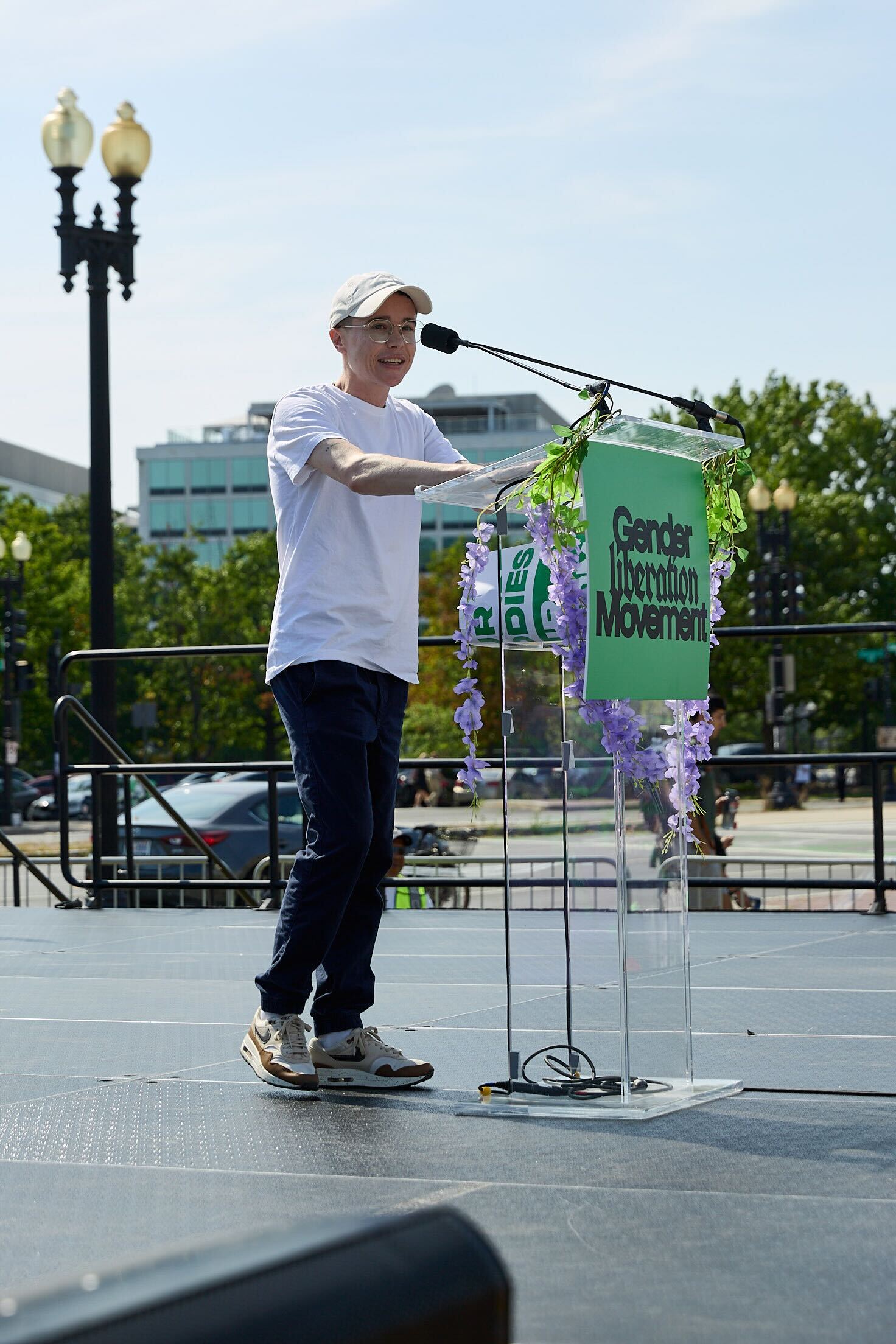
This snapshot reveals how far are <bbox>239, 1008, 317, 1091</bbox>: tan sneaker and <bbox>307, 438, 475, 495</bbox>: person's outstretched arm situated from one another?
1.33m

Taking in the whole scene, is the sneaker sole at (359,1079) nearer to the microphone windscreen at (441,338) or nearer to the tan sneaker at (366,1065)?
the tan sneaker at (366,1065)

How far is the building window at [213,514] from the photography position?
112875 millimetres

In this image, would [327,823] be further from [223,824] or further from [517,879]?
[223,824]

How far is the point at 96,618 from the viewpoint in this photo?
12.0 m

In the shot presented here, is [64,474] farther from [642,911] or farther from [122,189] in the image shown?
[642,911]

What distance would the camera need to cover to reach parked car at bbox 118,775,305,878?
15.8 m

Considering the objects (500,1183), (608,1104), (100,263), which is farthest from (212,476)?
(500,1183)

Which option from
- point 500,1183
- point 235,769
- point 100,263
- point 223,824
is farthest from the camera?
point 223,824

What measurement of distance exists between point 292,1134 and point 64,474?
117 metres

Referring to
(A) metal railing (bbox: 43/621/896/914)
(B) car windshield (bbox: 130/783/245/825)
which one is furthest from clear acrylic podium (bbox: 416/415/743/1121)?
(B) car windshield (bbox: 130/783/245/825)

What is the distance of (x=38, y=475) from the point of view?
4432 inches

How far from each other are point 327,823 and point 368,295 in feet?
4.43

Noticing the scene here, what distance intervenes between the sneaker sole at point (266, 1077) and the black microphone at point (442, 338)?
178cm

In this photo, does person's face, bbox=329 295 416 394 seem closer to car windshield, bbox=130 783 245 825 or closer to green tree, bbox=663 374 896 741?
car windshield, bbox=130 783 245 825
